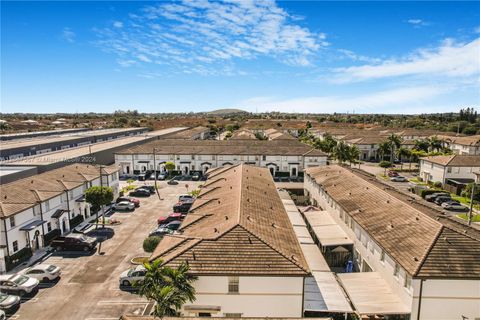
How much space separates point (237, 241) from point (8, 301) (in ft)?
60.0

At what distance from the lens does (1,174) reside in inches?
1742

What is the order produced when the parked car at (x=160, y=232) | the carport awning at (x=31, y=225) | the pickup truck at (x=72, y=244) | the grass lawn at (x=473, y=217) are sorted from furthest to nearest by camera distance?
the grass lawn at (x=473, y=217), the parked car at (x=160, y=232), the pickup truck at (x=72, y=244), the carport awning at (x=31, y=225)

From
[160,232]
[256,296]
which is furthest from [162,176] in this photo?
[256,296]

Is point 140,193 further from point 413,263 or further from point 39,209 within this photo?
point 413,263

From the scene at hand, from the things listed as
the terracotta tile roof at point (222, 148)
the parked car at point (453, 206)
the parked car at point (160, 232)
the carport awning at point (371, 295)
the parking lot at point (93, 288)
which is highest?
the terracotta tile roof at point (222, 148)

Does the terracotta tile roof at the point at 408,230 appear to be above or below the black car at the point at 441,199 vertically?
above

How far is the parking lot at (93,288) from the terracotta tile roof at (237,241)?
6193mm

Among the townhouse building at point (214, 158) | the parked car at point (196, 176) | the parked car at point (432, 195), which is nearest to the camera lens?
the parked car at point (432, 195)

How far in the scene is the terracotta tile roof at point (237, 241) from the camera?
2158 centimetres

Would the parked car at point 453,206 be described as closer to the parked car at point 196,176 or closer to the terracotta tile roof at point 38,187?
the parked car at point 196,176

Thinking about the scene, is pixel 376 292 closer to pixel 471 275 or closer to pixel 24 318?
pixel 471 275

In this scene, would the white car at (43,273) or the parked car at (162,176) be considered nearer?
the white car at (43,273)

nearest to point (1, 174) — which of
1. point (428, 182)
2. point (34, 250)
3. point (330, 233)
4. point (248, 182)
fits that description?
point (34, 250)

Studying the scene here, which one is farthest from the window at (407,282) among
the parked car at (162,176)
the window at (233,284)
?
the parked car at (162,176)
